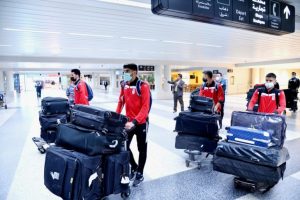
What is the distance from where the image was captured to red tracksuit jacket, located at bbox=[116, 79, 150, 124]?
8.20 feet

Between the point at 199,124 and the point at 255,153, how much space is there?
991 mm

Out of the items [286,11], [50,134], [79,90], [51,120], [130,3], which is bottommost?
[50,134]

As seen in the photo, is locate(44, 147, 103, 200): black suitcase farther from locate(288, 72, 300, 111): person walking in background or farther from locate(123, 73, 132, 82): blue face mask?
locate(288, 72, 300, 111): person walking in background

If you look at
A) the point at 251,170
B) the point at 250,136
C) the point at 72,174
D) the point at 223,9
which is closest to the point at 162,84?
the point at 223,9

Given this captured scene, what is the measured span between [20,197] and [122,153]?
55.8 inches

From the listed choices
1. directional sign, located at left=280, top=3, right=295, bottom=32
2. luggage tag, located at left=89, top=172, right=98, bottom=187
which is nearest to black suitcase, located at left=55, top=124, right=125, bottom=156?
luggage tag, located at left=89, top=172, right=98, bottom=187

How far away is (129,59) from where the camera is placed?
12594 mm

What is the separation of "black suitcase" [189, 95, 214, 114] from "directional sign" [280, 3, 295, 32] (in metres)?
1.73

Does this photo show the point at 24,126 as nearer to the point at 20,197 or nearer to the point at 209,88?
the point at 20,197

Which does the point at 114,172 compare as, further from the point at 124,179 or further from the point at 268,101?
the point at 268,101

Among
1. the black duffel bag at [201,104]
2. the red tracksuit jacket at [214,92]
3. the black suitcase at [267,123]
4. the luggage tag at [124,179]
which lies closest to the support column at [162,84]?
the red tracksuit jacket at [214,92]

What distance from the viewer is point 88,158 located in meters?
1.74

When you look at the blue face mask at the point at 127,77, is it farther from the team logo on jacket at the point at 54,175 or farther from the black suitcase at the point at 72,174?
the team logo on jacket at the point at 54,175

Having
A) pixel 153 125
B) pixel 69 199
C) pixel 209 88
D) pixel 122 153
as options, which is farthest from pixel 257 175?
pixel 153 125
